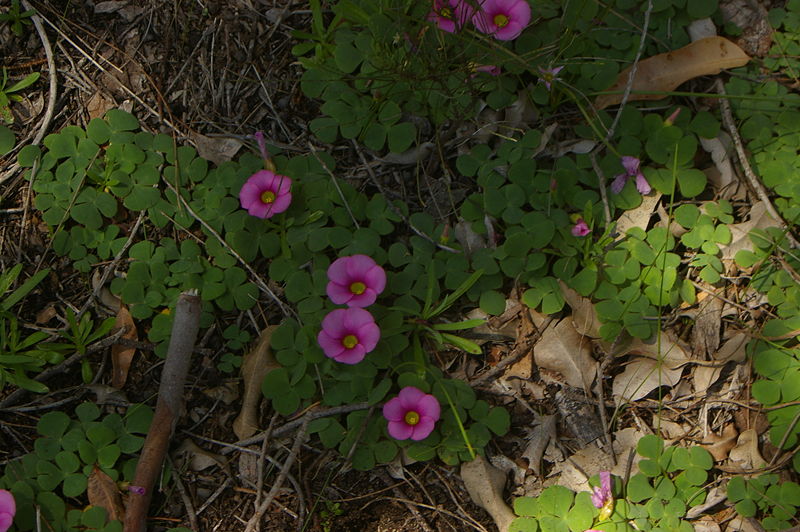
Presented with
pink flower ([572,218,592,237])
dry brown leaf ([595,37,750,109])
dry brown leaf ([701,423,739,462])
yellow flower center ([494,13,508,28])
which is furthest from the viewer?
dry brown leaf ([595,37,750,109])

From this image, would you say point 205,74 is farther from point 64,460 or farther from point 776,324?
point 776,324

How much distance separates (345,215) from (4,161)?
1.48 meters

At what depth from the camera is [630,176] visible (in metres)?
2.77

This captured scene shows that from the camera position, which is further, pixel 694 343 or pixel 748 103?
pixel 748 103

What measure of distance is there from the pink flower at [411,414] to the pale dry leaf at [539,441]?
1.23ft

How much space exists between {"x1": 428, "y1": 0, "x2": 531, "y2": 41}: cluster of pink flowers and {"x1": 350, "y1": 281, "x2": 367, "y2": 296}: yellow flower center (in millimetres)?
1048

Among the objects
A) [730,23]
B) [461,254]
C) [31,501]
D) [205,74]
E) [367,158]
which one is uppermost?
[730,23]

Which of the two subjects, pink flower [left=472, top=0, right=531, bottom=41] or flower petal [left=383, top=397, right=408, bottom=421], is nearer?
flower petal [left=383, top=397, right=408, bottom=421]

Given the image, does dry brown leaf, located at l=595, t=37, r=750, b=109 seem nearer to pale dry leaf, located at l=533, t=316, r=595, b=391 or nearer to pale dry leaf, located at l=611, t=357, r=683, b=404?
pale dry leaf, located at l=533, t=316, r=595, b=391

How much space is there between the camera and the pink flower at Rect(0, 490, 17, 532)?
232 cm

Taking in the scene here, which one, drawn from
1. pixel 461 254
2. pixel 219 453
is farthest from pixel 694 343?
pixel 219 453

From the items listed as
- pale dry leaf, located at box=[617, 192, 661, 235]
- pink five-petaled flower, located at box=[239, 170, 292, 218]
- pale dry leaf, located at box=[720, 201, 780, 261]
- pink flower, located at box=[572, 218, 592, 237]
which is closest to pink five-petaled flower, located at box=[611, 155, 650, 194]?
pale dry leaf, located at box=[617, 192, 661, 235]

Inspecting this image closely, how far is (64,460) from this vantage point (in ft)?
8.21

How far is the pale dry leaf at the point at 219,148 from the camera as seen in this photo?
288 cm
